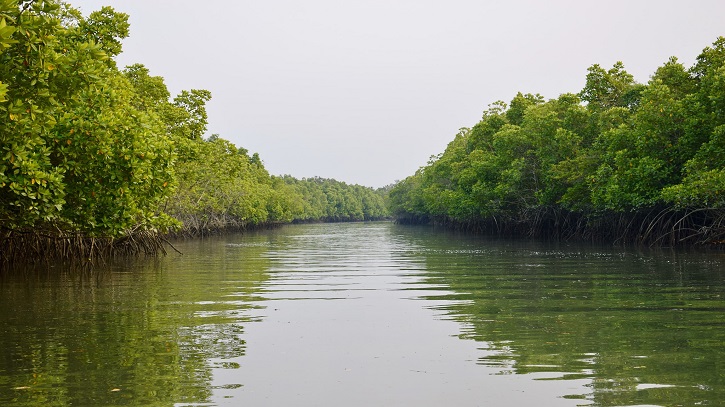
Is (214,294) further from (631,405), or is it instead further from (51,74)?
(631,405)

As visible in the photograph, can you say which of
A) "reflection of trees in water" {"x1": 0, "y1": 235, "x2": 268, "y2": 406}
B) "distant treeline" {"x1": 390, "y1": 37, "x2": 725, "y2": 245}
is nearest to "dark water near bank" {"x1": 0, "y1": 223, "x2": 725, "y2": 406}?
"reflection of trees in water" {"x1": 0, "y1": 235, "x2": 268, "y2": 406}

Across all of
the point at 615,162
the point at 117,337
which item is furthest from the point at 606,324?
the point at 615,162

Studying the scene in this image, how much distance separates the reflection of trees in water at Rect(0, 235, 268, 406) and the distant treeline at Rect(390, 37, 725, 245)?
45.8ft

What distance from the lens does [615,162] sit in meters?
24.0

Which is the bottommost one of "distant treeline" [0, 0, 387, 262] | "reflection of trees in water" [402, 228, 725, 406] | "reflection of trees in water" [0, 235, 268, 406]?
"reflection of trees in water" [402, 228, 725, 406]

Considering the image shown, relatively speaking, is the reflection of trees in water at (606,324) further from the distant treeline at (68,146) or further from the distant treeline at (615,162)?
the distant treeline at (615,162)

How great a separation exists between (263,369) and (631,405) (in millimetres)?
2969

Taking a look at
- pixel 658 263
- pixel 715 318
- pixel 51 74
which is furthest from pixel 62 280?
pixel 658 263

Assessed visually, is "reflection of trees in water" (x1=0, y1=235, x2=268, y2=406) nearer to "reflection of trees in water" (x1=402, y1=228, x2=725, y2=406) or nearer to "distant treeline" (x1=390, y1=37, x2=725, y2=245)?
"reflection of trees in water" (x1=402, y1=228, x2=725, y2=406)

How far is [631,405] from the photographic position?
455 cm

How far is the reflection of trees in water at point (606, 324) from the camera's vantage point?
204 inches

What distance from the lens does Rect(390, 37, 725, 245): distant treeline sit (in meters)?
19.8

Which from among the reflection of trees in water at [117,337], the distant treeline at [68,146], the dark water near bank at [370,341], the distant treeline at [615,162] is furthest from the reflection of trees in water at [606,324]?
the distant treeline at [615,162]

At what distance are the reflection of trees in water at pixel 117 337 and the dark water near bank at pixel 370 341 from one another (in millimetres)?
24
